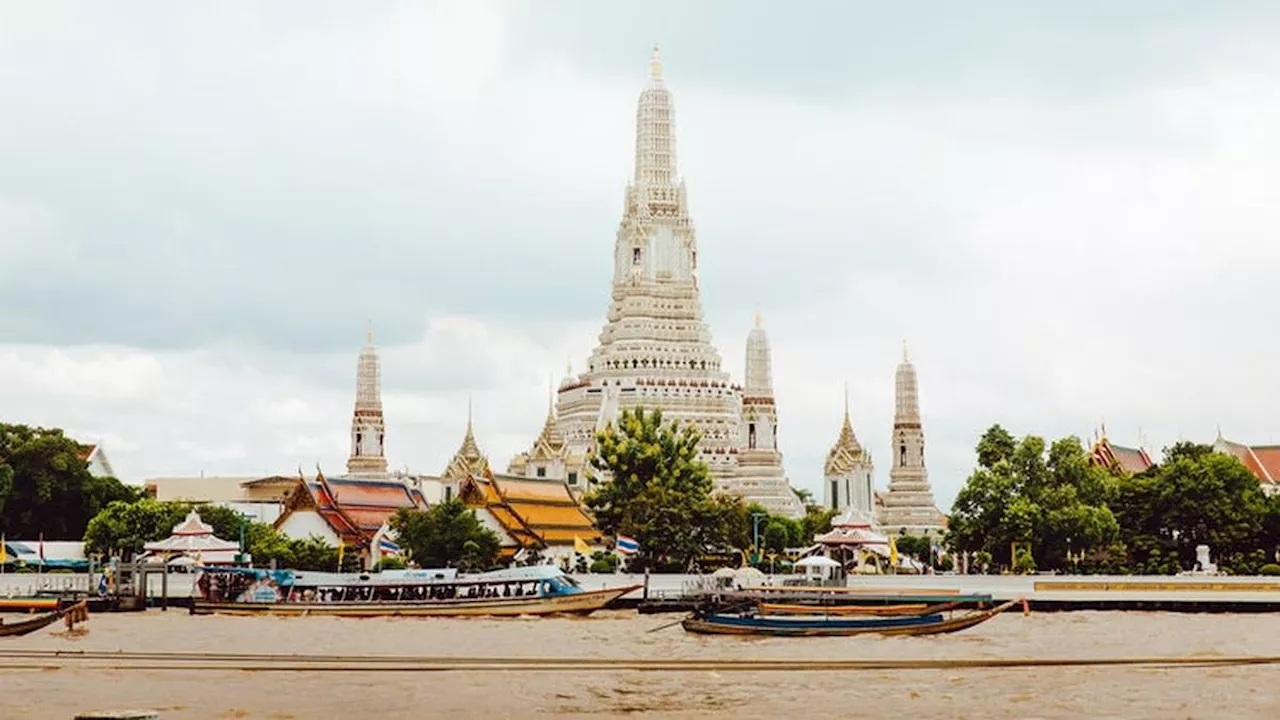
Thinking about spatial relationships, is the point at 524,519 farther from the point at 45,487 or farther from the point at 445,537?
the point at 45,487

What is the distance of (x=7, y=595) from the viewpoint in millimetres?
46812

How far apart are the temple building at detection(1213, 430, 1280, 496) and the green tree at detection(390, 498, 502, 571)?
157ft

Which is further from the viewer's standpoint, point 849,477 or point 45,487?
point 849,477

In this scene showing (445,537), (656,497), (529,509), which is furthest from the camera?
(529,509)

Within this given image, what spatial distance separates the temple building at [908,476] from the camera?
87438 mm

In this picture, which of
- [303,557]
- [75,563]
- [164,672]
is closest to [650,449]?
[303,557]

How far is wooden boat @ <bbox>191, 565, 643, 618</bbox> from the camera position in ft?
139

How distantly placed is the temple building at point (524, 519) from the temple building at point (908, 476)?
93.4 ft

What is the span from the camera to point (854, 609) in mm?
35500

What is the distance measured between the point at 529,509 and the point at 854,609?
2805 centimetres

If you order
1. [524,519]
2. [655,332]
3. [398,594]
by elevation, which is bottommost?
[398,594]

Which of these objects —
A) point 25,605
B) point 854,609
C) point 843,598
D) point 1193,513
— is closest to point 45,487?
A: point 25,605

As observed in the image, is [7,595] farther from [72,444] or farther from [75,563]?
[72,444]

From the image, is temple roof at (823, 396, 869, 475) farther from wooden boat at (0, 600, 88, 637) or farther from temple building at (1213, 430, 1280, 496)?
wooden boat at (0, 600, 88, 637)
